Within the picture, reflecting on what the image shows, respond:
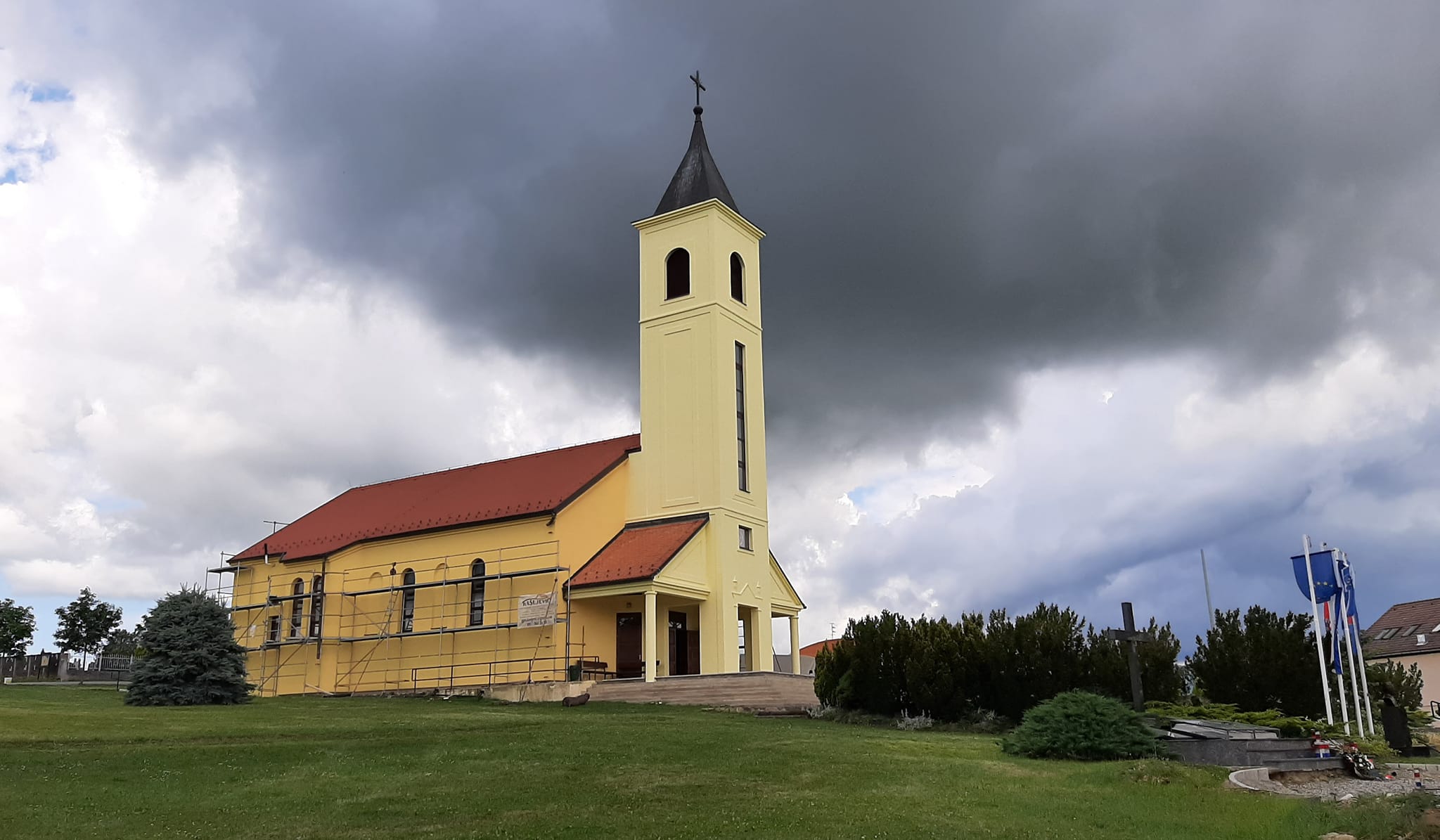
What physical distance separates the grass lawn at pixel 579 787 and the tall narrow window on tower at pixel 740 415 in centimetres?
1689

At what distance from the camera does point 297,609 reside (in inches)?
1662

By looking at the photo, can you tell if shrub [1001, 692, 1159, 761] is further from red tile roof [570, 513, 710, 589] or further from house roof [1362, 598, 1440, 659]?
house roof [1362, 598, 1440, 659]

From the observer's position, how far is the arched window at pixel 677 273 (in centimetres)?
3878

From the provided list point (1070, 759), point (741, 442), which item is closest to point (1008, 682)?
point (1070, 759)

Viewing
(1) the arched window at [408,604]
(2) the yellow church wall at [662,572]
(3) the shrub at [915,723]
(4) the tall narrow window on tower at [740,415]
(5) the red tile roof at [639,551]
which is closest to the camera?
(3) the shrub at [915,723]

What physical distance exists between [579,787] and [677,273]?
2702cm

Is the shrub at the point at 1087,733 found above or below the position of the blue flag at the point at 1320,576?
below

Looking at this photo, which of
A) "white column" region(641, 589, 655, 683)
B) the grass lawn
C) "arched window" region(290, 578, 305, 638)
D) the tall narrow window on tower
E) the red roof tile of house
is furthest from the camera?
the red roof tile of house

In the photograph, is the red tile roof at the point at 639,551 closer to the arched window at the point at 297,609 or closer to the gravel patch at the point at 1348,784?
the arched window at the point at 297,609

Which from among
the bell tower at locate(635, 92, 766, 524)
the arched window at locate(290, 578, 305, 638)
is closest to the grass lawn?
the bell tower at locate(635, 92, 766, 524)

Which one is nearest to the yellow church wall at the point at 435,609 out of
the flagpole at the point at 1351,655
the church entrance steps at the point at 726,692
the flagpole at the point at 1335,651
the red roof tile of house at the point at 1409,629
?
the church entrance steps at the point at 726,692

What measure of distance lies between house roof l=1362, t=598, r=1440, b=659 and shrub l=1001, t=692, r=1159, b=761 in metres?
42.4

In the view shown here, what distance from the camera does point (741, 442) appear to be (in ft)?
123

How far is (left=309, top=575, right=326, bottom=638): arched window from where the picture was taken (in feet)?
132
